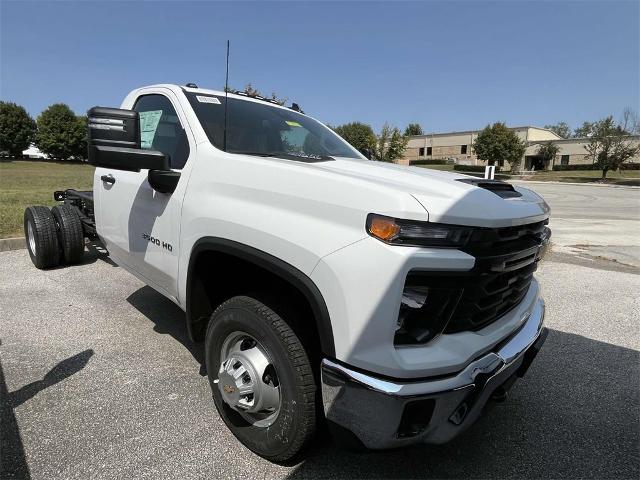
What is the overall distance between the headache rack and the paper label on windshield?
2.60 metres

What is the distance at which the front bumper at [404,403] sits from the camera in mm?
1781

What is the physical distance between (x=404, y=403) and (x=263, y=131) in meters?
2.16

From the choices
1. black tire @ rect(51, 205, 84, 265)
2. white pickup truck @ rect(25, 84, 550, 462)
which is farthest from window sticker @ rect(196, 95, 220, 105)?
black tire @ rect(51, 205, 84, 265)

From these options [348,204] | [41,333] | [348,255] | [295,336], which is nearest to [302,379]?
[295,336]

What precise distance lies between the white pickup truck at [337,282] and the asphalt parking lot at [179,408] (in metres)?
0.36

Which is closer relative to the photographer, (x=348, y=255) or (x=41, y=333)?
(x=348, y=255)

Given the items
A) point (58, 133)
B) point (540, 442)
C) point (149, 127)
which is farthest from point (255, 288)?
point (58, 133)

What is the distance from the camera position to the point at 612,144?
162 ft

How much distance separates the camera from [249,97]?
3652mm

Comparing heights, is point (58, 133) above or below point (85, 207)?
above

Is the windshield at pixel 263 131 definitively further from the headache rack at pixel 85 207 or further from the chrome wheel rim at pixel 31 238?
the chrome wheel rim at pixel 31 238

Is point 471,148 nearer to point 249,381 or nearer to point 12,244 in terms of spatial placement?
point 12,244

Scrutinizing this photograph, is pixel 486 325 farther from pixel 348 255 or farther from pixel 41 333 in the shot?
pixel 41 333

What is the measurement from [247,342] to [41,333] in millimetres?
2491
